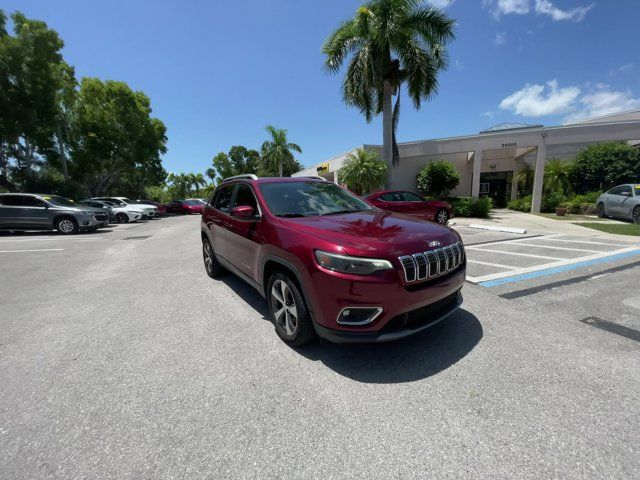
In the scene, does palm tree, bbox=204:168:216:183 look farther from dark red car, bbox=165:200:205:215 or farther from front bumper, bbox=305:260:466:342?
front bumper, bbox=305:260:466:342

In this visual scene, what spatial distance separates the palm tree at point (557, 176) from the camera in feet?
59.5

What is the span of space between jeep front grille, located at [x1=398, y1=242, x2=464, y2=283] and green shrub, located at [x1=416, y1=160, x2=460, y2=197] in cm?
1817

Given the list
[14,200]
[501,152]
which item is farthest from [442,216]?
[14,200]

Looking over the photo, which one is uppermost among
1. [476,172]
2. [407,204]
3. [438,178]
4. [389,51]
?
[389,51]

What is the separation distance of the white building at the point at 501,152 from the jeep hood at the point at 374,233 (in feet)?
44.9

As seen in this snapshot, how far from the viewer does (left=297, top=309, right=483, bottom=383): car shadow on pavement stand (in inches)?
99.4

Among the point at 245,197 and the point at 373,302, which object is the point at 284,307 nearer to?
the point at 373,302

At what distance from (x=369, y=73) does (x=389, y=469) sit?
1606 centimetres

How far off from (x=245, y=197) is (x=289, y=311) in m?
1.81

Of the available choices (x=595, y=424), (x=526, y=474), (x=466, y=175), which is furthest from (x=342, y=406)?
(x=466, y=175)

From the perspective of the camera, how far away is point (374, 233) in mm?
2734

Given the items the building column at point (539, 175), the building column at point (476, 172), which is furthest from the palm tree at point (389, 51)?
the building column at point (539, 175)

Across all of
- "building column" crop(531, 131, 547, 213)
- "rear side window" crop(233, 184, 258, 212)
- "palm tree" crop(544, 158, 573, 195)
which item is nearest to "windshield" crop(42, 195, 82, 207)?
"rear side window" crop(233, 184, 258, 212)

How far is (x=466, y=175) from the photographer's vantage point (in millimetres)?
23984
